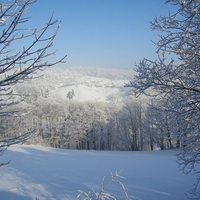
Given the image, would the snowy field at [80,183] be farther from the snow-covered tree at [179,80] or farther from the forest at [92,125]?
the forest at [92,125]

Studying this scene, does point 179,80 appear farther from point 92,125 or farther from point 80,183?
point 92,125

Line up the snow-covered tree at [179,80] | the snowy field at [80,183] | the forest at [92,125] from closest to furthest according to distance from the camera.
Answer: the snow-covered tree at [179,80] < the snowy field at [80,183] < the forest at [92,125]

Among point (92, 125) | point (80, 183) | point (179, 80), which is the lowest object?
point (80, 183)

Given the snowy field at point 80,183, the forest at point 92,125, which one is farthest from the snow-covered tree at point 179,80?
the forest at point 92,125

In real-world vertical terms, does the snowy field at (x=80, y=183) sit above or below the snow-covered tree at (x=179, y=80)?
below

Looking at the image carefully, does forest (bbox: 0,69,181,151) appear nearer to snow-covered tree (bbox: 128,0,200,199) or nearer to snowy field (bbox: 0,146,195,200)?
snowy field (bbox: 0,146,195,200)

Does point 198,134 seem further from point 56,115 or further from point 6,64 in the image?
point 56,115

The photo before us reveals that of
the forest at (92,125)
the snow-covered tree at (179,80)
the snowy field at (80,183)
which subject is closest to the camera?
the snow-covered tree at (179,80)

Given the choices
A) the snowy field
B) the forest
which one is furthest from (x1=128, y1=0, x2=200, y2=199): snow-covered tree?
the forest

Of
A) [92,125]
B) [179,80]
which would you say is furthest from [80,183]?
[92,125]

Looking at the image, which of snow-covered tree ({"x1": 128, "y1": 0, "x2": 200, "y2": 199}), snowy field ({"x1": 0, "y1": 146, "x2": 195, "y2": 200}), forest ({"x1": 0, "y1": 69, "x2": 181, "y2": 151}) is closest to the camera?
snow-covered tree ({"x1": 128, "y1": 0, "x2": 200, "y2": 199})

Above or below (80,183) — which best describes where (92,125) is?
above

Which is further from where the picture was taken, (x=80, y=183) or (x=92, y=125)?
(x=92, y=125)

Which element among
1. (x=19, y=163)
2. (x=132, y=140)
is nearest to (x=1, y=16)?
(x=19, y=163)
